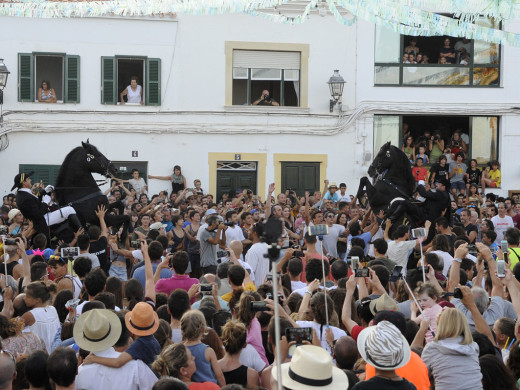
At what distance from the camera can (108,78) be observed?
22.5 meters

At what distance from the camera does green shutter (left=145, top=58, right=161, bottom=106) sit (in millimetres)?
22750

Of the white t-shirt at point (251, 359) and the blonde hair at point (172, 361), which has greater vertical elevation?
the blonde hair at point (172, 361)

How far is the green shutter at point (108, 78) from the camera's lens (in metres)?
22.5

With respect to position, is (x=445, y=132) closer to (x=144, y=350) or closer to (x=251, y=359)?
(x=251, y=359)

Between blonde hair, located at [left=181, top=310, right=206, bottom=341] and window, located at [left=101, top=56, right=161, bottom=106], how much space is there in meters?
17.0

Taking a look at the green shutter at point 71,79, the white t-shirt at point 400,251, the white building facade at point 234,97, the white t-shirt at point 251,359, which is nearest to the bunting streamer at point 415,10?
the white t-shirt at point 400,251

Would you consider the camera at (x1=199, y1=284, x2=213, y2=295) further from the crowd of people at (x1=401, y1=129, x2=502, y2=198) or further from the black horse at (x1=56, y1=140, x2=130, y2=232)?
the crowd of people at (x1=401, y1=129, x2=502, y2=198)

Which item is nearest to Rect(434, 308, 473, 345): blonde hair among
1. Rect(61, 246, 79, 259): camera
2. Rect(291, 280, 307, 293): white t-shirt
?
Rect(291, 280, 307, 293): white t-shirt

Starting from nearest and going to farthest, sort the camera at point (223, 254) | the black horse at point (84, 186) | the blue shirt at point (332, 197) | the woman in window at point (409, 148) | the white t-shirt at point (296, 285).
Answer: the white t-shirt at point (296, 285) < the camera at point (223, 254) < the black horse at point (84, 186) < the blue shirt at point (332, 197) < the woman in window at point (409, 148)

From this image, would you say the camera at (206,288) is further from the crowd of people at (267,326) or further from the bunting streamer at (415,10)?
the bunting streamer at (415,10)

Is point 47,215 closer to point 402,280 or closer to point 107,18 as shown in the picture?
point 402,280

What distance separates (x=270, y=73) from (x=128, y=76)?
3995 millimetres

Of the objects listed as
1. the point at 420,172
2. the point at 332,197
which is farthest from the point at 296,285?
the point at 420,172

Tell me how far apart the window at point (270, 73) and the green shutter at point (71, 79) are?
409 cm
